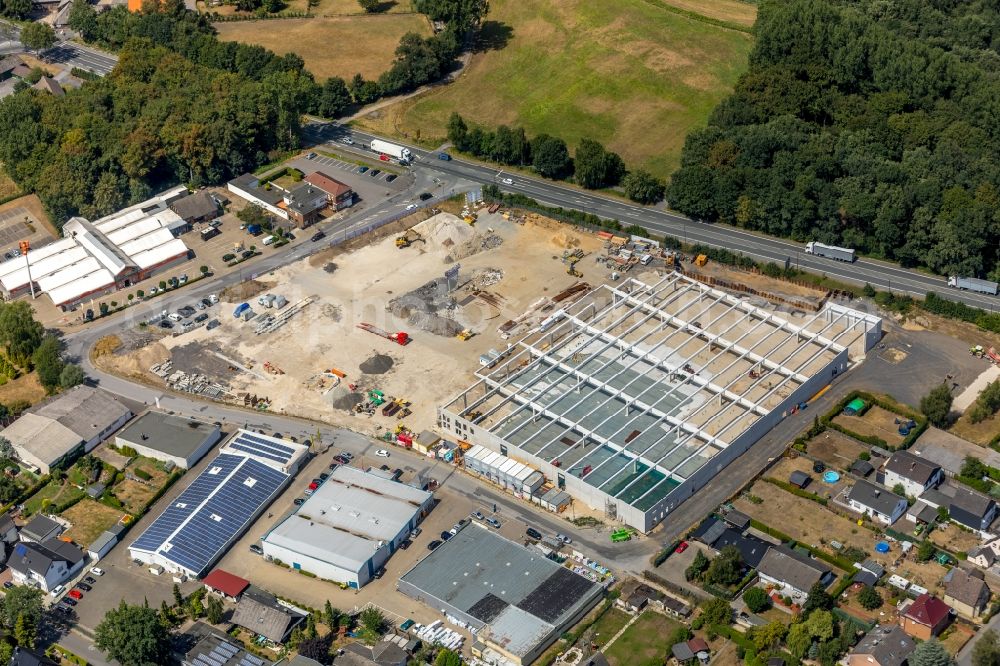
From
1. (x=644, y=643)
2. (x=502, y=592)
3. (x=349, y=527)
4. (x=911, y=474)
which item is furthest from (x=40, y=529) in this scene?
(x=911, y=474)

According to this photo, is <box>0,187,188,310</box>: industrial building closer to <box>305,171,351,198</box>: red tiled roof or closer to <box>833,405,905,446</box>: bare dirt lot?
<box>305,171,351,198</box>: red tiled roof

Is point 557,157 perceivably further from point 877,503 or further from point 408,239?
point 877,503

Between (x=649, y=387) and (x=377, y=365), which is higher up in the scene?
(x=649, y=387)

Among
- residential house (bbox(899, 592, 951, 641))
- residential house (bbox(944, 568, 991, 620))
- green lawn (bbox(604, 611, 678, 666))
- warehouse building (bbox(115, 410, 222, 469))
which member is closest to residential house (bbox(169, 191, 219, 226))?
warehouse building (bbox(115, 410, 222, 469))

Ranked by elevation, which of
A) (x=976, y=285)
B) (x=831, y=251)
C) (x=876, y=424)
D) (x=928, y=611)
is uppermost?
(x=976, y=285)

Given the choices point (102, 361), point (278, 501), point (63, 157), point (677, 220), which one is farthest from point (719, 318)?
point (63, 157)

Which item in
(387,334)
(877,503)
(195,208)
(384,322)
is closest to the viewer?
(877,503)

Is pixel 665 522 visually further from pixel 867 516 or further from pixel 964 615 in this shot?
pixel 964 615
